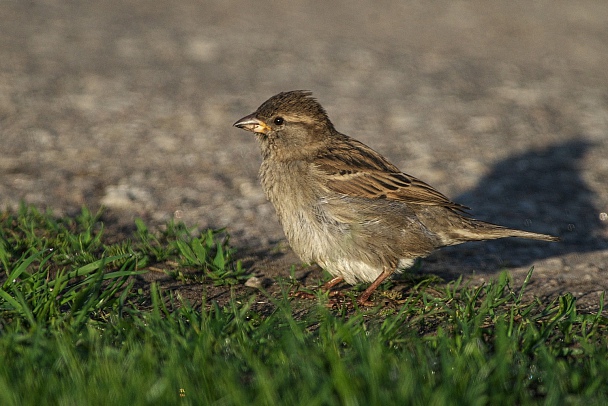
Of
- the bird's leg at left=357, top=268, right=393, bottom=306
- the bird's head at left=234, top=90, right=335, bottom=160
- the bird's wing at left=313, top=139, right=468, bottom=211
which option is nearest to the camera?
the bird's leg at left=357, top=268, right=393, bottom=306

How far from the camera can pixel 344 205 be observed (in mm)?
5922

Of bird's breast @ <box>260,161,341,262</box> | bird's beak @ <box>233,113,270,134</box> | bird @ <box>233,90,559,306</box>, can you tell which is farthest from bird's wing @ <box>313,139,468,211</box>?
bird's beak @ <box>233,113,270,134</box>

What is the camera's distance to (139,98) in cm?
1070

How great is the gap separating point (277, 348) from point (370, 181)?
2077 millimetres

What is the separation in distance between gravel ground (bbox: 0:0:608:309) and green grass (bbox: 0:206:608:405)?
1059 mm

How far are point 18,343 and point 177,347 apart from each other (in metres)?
0.80

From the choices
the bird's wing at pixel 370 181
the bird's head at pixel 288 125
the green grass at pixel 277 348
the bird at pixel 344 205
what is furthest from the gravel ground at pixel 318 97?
the green grass at pixel 277 348

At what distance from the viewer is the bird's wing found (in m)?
6.02

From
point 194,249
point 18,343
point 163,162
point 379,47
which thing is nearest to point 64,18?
point 379,47

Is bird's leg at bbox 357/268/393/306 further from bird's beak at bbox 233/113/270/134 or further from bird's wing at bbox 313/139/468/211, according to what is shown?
bird's beak at bbox 233/113/270/134

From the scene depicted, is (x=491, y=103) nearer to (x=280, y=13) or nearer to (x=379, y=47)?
(x=379, y=47)

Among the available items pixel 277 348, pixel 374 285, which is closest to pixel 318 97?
pixel 374 285

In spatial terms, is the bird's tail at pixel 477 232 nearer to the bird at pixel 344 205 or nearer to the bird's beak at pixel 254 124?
the bird at pixel 344 205

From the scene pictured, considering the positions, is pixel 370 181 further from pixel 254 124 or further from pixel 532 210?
pixel 532 210
